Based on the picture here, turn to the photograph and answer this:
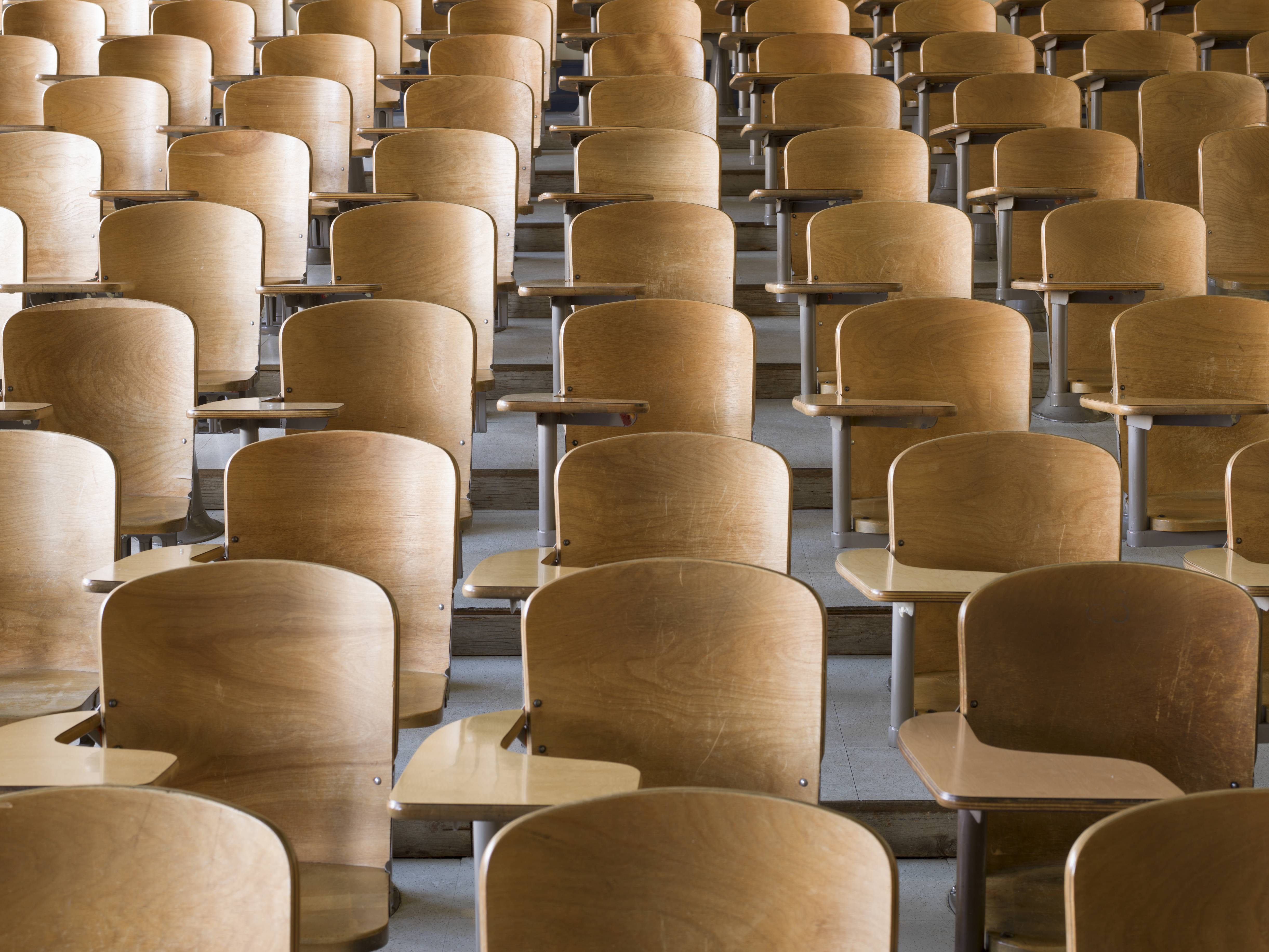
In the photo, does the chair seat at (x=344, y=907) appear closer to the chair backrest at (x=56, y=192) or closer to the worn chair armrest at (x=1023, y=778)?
the worn chair armrest at (x=1023, y=778)

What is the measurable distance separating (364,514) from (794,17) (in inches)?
143

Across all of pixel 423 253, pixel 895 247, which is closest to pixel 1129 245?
pixel 895 247

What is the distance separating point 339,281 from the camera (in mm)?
2809

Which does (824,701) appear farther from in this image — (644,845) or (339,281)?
(339,281)

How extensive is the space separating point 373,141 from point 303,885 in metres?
3.04

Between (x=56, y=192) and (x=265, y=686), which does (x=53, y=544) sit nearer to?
(x=265, y=686)

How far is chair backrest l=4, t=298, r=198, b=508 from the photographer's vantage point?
90.5 inches

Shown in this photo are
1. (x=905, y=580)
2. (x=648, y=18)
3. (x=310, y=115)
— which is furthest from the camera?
(x=648, y=18)

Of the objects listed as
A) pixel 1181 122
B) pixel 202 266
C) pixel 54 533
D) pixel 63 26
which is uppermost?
pixel 63 26

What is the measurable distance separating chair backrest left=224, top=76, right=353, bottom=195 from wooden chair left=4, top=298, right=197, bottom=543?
136 cm

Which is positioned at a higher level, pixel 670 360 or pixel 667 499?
pixel 670 360

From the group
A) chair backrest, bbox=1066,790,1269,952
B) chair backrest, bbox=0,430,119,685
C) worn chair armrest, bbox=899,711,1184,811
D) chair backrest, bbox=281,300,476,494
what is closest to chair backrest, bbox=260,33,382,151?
chair backrest, bbox=281,300,476,494

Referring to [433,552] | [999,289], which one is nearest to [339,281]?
[433,552]

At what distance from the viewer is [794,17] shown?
15.7ft
